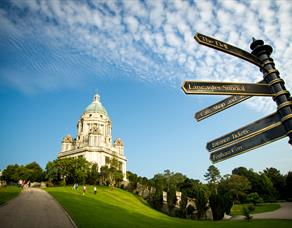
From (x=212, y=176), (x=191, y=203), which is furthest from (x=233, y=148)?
(x=212, y=176)

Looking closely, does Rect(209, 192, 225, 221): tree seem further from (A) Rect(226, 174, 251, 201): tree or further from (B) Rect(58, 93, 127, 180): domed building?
(B) Rect(58, 93, 127, 180): domed building

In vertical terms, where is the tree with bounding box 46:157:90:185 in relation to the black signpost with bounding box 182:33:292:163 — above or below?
above

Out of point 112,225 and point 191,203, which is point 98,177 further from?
point 112,225

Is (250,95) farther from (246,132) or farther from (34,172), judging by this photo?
(34,172)

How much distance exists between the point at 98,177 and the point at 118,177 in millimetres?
5217

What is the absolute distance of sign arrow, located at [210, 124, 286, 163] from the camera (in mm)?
5395

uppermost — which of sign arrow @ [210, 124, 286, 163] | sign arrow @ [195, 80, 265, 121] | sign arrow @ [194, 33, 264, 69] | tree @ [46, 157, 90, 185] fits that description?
tree @ [46, 157, 90, 185]

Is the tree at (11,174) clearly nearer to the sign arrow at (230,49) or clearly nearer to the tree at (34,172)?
the tree at (34,172)

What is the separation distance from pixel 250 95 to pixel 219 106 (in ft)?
2.72

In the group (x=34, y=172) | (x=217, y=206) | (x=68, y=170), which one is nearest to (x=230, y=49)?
(x=217, y=206)

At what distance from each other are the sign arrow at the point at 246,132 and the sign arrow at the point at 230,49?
1306mm

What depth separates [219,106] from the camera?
20.6 ft

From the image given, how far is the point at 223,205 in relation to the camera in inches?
1754

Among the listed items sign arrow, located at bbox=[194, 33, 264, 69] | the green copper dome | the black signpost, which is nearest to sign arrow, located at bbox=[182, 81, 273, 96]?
the black signpost
